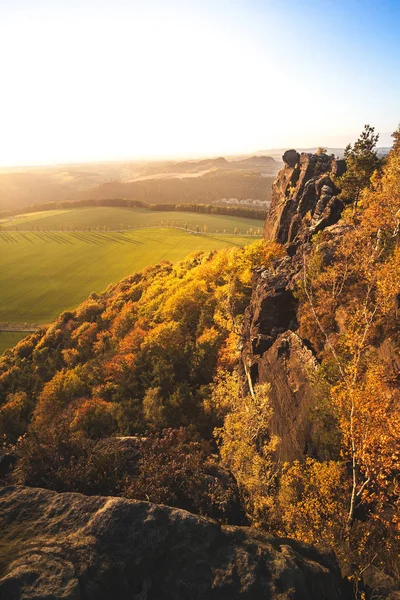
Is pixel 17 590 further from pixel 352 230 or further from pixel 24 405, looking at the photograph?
pixel 24 405

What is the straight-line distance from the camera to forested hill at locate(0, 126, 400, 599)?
14633mm

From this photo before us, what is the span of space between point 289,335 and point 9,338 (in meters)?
79.8

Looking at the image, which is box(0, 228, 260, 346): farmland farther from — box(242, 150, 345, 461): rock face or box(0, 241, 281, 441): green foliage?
box(242, 150, 345, 461): rock face

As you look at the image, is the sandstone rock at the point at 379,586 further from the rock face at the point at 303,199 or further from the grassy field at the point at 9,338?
the grassy field at the point at 9,338

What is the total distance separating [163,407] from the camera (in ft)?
117

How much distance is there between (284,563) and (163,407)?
26959 millimetres

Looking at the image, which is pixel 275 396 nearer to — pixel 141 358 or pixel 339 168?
pixel 141 358

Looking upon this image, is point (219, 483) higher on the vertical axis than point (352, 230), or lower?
lower

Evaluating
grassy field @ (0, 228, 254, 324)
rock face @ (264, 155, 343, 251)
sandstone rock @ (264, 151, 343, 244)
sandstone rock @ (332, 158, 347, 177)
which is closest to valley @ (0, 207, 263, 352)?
grassy field @ (0, 228, 254, 324)

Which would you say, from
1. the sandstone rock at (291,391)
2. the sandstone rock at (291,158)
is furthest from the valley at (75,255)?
the sandstone rock at (291,391)

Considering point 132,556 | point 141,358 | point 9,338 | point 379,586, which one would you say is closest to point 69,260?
point 9,338

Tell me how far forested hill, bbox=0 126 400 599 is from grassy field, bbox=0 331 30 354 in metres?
21.9

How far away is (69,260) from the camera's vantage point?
13738 cm

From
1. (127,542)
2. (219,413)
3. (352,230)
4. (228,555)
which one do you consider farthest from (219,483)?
(352,230)
